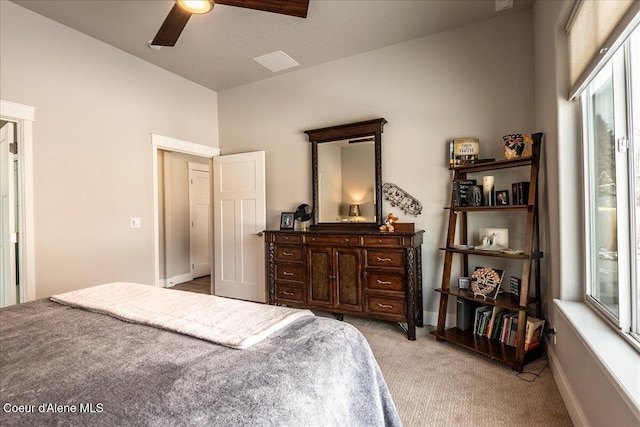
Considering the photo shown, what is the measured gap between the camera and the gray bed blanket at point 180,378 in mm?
759

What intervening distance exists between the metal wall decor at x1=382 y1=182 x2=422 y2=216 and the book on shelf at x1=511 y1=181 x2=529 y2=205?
865 millimetres

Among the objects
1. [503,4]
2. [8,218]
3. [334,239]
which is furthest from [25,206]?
[503,4]

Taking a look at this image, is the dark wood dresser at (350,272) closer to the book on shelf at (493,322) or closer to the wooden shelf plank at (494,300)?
the wooden shelf plank at (494,300)

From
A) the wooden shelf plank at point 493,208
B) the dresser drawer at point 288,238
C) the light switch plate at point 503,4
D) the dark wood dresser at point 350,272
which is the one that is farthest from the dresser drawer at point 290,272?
the light switch plate at point 503,4

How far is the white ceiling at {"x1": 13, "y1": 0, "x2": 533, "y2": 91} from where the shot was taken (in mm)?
2607

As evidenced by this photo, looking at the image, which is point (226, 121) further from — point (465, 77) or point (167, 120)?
point (465, 77)

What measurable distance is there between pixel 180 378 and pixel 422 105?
10.2 feet

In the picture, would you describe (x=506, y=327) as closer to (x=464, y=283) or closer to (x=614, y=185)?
(x=464, y=283)

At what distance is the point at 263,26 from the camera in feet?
9.46

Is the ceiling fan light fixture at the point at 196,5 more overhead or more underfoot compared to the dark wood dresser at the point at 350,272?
more overhead

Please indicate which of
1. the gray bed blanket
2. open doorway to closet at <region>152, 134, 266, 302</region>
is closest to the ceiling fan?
the gray bed blanket

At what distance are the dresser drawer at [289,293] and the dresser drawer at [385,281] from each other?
79cm

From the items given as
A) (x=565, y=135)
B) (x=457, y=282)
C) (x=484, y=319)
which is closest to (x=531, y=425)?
(x=484, y=319)

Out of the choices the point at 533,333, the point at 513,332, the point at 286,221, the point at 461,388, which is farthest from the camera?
the point at 286,221
